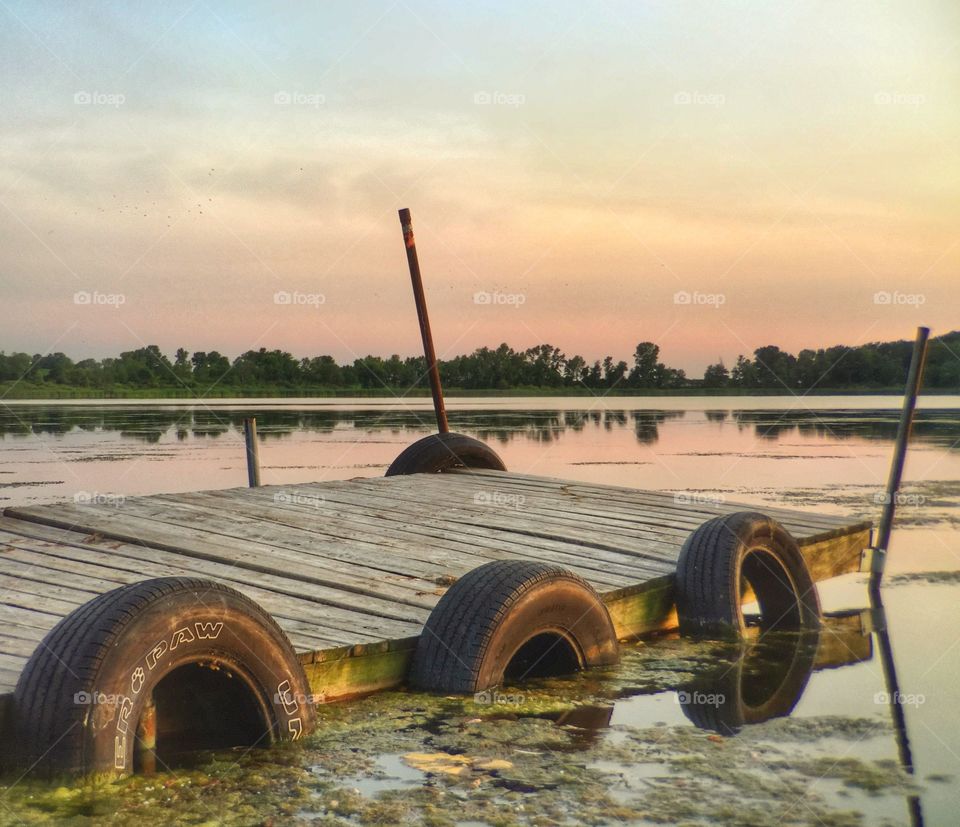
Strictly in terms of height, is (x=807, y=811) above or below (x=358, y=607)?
below

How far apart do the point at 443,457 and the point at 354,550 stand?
3.87 meters

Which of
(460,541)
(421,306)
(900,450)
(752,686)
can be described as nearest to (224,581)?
(460,541)

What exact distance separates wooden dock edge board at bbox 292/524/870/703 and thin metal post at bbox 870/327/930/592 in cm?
18

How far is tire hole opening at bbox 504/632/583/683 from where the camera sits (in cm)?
521

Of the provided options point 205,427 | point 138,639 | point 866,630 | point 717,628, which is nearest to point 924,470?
point 866,630

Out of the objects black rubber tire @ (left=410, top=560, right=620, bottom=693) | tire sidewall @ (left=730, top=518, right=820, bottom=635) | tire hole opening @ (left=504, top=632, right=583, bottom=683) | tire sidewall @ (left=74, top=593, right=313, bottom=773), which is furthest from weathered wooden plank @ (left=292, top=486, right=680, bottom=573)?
tire sidewall @ (left=74, top=593, right=313, bottom=773)

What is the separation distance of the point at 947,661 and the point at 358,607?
358 cm

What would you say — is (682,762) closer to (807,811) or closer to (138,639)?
(807,811)

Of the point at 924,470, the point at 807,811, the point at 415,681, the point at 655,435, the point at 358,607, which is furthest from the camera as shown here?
the point at 655,435

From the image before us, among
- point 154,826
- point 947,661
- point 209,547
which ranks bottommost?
point 947,661

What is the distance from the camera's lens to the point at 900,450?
8117 mm

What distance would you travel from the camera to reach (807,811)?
362 cm

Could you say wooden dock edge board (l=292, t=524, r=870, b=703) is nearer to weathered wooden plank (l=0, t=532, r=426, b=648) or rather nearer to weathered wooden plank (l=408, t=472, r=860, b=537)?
weathered wooden plank (l=0, t=532, r=426, b=648)

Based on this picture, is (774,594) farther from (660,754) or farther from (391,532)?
(660,754)
